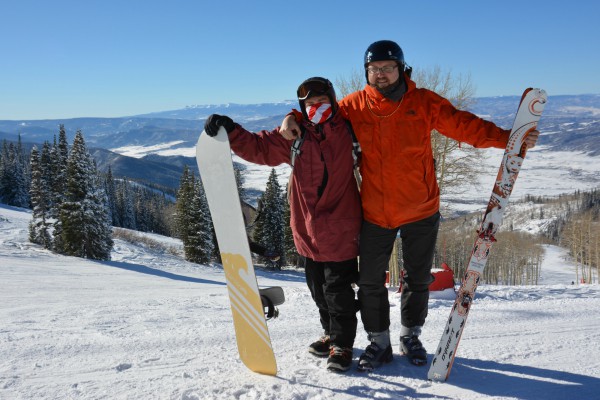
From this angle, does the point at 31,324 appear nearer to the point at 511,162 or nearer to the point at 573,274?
the point at 511,162

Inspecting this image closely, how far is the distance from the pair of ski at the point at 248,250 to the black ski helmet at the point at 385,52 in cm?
82

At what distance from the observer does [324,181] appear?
8.63 feet

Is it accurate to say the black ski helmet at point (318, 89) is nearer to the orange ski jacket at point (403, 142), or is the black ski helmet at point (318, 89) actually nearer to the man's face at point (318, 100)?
the man's face at point (318, 100)

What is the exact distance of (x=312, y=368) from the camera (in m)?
2.72

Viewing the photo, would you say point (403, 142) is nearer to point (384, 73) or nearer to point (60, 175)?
point (384, 73)

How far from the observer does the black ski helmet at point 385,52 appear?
101 inches

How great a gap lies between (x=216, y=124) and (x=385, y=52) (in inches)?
46.3

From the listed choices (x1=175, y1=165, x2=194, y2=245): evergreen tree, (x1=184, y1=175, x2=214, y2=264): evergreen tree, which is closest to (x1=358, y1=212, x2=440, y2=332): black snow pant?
(x1=184, y1=175, x2=214, y2=264): evergreen tree

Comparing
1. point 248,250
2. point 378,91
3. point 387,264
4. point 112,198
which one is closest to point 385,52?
point 378,91

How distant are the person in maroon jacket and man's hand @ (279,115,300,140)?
0.14 ft

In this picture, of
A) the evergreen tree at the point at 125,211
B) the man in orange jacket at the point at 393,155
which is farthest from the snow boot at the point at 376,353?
the evergreen tree at the point at 125,211

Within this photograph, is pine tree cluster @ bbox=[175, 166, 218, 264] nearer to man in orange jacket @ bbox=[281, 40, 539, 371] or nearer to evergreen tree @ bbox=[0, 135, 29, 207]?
man in orange jacket @ bbox=[281, 40, 539, 371]

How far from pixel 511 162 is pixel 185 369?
2.51 metres

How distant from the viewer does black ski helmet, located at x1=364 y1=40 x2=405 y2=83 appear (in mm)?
2572
